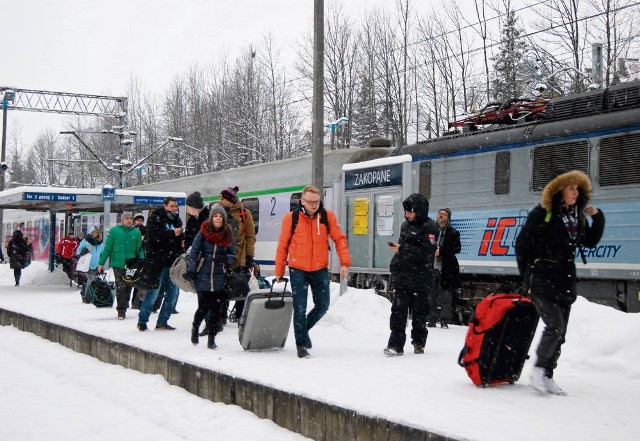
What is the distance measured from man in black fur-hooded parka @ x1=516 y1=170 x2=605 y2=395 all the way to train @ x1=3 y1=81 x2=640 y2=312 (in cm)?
514

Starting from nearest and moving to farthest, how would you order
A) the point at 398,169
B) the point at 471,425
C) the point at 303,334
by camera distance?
1. the point at 471,425
2. the point at 303,334
3. the point at 398,169

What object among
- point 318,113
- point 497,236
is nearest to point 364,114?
point 318,113

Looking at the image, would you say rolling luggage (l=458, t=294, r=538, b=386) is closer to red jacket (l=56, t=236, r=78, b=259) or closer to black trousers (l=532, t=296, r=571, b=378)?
black trousers (l=532, t=296, r=571, b=378)

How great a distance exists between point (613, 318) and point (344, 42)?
36974 mm

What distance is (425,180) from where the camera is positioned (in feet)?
48.8

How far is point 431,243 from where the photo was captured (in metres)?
8.58

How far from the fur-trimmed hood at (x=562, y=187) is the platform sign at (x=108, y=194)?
14.2 metres

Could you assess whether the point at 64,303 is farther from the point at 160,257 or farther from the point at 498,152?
the point at 498,152

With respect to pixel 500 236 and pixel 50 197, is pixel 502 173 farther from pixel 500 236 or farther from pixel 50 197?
pixel 50 197

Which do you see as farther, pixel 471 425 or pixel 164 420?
pixel 164 420

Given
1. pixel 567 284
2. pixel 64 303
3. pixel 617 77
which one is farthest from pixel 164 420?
pixel 617 77

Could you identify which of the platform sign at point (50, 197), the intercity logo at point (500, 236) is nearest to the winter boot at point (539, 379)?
the intercity logo at point (500, 236)

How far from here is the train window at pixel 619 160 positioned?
1109 cm

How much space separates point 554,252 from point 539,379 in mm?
966
